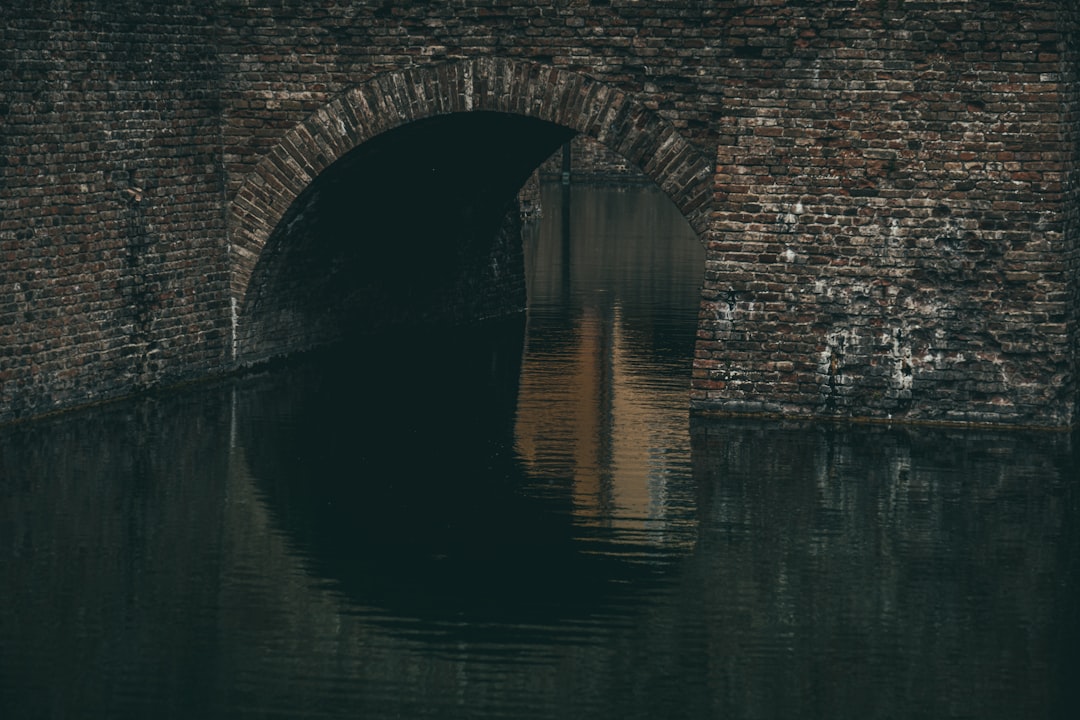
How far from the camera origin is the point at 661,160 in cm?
1576

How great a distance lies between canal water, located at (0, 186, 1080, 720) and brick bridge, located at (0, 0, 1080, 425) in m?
0.55

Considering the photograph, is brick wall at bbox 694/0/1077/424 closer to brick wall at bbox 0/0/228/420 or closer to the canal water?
the canal water

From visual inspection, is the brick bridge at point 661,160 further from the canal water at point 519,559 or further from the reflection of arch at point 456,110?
the canal water at point 519,559

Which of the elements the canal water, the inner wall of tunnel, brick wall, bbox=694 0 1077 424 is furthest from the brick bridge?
the canal water

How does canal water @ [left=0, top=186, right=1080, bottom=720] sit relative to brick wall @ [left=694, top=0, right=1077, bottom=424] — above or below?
below

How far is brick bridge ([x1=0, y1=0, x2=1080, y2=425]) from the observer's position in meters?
14.7

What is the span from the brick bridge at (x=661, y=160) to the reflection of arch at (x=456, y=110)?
2 centimetres

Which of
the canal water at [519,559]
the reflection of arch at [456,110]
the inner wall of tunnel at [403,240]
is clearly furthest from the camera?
the inner wall of tunnel at [403,240]

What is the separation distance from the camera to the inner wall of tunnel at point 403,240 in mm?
17500

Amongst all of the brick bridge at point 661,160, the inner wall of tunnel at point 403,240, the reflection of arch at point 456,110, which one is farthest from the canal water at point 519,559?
the reflection of arch at point 456,110

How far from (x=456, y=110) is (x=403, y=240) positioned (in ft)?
12.2

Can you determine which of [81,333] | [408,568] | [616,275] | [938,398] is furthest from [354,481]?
[616,275]

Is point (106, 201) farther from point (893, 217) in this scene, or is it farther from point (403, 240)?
point (893, 217)

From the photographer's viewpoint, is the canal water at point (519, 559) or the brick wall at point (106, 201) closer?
the canal water at point (519, 559)
